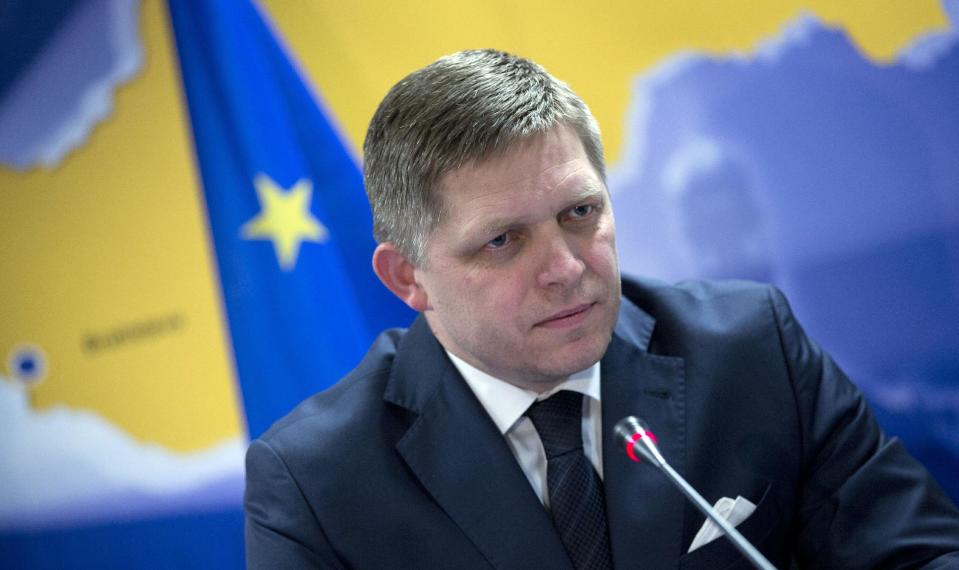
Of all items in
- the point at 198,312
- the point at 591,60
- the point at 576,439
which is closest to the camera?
the point at 576,439

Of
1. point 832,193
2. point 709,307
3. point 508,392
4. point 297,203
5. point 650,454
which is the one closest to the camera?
point 650,454

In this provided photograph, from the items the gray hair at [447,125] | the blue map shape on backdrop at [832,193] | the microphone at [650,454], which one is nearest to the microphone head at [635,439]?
the microphone at [650,454]

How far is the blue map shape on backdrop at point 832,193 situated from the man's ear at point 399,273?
0.79 m

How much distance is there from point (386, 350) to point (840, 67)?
1277mm

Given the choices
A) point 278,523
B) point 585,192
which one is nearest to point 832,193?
point 585,192

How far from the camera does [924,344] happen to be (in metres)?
2.26

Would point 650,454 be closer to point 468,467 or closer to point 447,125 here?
point 468,467

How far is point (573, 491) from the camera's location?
1.79 m

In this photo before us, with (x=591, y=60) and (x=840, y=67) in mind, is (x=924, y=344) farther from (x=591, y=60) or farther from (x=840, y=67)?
(x=591, y=60)

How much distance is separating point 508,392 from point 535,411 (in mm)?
66

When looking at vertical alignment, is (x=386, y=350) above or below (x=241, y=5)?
below

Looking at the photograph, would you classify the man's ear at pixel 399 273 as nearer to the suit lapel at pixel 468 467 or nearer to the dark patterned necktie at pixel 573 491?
the suit lapel at pixel 468 467

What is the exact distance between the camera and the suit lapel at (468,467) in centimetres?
174

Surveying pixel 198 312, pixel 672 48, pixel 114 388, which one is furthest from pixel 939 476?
pixel 114 388
